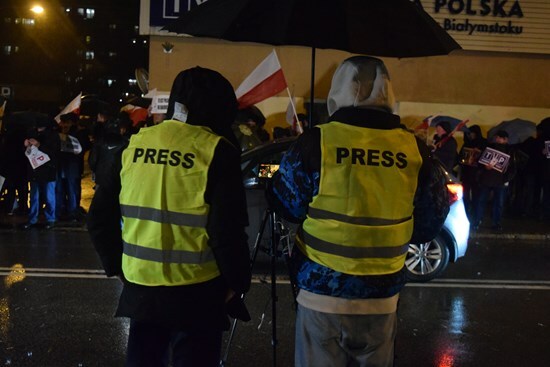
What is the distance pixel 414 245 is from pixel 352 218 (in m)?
5.03

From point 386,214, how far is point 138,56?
355ft

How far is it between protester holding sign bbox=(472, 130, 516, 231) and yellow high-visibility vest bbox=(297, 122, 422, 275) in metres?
8.81

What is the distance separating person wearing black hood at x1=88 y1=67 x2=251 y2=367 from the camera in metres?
2.68

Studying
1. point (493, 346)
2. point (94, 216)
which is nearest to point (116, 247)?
point (94, 216)

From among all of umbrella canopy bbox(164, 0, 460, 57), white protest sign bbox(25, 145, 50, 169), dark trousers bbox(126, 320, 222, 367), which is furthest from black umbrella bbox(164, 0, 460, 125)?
white protest sign bbox(25, 145, 50, 169)

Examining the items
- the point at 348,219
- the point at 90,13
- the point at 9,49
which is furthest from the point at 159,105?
the point at 90,13

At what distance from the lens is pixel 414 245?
750 centimetres

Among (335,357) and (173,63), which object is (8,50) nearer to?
(173,63)


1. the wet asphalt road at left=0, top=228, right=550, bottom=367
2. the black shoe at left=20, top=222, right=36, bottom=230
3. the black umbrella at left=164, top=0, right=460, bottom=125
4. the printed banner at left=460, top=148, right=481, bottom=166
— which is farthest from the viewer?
the printed banner at left=460, top=148, right=481, bottom=166

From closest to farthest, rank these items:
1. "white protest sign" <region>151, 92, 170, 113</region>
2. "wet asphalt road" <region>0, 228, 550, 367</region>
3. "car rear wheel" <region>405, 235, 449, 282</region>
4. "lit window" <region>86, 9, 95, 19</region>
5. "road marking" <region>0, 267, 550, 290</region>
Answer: "wet asphalt road" <region>0, 228, 550, 367</region> < "road marking" <region>0, 267, 550, 290</region> < "car rear wheel" <region>405, 235, 449, 282</region> < "white protest sign" <region>151, 92, 170, 113</region> < "lit window" <region>86, 9, 95, 19</region>

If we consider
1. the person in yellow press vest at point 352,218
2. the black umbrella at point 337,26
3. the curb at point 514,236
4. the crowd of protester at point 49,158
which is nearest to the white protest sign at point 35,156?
the crowd of protester at point 49,158

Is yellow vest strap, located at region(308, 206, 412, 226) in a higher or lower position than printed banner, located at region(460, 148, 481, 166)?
higher

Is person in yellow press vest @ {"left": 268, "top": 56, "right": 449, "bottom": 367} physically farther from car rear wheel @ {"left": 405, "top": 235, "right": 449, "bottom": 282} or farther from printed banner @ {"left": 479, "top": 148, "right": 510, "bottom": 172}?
printed banner @ {"left": 479, "top": 148, "right": 510, "bottom": 172}

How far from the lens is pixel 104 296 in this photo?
6.54 meters
